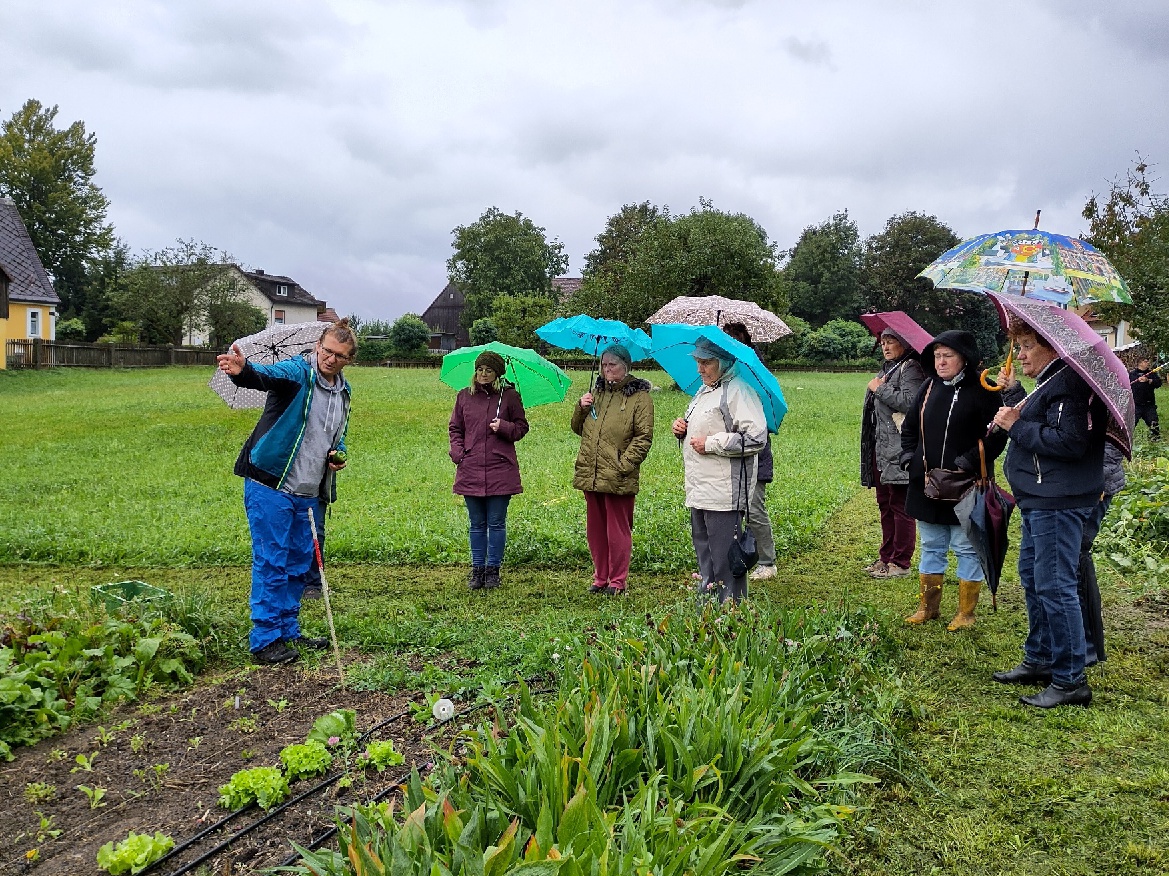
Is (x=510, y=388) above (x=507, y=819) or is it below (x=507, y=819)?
above

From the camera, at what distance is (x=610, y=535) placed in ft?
23.5

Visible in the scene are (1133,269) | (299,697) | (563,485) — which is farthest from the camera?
(1133,269)

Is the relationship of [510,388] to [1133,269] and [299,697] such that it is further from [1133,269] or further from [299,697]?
[1133,269]

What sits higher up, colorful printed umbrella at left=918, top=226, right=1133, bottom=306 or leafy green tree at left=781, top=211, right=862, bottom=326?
leafy green tree at left=781, top=211, right=862, bottom=326

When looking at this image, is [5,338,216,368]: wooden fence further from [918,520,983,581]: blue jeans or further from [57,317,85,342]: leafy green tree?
[918,520,983,581]: blue jeans

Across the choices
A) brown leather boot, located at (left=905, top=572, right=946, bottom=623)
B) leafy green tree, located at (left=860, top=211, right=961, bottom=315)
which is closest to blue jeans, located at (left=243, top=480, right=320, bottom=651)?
brown leather boot, located at (left=905, top=572, right=946, bottom=623)

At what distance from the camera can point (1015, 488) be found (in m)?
4.77

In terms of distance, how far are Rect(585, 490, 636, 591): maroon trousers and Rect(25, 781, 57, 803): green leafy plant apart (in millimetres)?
4190

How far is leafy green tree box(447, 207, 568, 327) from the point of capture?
248ft

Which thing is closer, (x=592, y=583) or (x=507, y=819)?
(x=507, y=819)

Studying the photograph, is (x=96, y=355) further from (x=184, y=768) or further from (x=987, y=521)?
(x=987, y=521)

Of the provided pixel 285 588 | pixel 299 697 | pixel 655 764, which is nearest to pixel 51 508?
pixel 285 588

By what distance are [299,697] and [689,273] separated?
24937mm

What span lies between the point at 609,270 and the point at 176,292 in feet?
68.7
